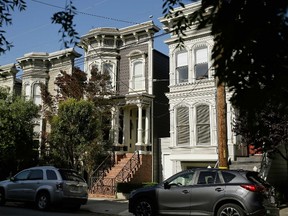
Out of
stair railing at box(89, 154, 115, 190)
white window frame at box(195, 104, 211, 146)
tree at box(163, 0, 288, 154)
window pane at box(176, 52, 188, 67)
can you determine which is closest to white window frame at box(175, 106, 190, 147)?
white window frame at box(195, 104, 211, 146)

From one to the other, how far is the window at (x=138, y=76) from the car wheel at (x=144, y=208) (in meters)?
15.1

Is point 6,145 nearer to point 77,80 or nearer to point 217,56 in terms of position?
point 77,80

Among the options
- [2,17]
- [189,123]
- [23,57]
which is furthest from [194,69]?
[2,17]

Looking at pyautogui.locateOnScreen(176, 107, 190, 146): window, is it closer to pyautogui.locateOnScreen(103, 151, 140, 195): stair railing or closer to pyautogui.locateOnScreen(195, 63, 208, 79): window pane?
pyautogui.locateOnScreen(195, 63, 208, 79): window pane

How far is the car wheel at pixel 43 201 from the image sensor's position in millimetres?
14789

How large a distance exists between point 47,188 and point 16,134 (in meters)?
11.5

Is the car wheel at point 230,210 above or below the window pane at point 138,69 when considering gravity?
below

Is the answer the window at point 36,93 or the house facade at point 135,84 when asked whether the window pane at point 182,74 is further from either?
the window at point 36,93

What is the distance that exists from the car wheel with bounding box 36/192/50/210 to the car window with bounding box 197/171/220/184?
6.24 meters

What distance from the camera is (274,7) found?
3.66 meters

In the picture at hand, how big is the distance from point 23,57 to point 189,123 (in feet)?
52.9

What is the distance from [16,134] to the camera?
2545 centimetres

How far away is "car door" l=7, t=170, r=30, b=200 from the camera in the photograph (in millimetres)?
15844

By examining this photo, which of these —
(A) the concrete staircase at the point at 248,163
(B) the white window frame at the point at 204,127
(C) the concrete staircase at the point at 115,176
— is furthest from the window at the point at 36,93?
(A) the concrete staircase at the point at 248,163
